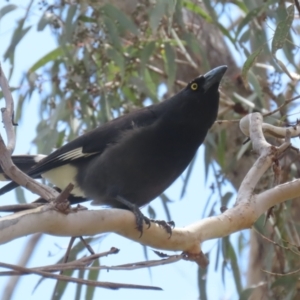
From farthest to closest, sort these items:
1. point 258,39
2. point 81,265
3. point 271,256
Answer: point 258,39 < point 271,256 < point 81,265

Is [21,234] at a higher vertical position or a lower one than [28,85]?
lower

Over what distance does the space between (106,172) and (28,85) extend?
1220mm

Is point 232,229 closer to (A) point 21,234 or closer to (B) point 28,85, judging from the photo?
(A) point 21,234

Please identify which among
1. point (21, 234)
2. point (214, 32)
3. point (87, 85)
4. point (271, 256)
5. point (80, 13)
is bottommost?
point (21, 234)

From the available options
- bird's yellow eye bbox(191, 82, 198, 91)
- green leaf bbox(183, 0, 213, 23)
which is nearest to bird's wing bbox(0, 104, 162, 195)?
bird's yellow eye bbox(191, 82, 198, 91)

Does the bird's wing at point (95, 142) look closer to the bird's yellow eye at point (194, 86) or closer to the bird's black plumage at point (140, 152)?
the bird's black plumage at point (140, 152)

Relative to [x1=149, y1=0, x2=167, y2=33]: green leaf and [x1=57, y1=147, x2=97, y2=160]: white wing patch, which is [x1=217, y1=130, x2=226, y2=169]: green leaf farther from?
[x1=57, y1=147, x2=97, y2=160]: white wing patch

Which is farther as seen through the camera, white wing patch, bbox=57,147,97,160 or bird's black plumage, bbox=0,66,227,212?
white wing patch, bbox=57,147,97,160

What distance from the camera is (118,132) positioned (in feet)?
8.41

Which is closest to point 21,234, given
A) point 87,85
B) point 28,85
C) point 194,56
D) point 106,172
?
point 106,172

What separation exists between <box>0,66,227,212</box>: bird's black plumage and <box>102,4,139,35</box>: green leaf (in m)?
0.54

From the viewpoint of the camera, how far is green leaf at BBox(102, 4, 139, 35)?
10.0 feet

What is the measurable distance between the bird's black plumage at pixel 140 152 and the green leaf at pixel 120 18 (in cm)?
54

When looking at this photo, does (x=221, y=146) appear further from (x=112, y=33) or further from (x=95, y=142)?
(x=95, y=142)
